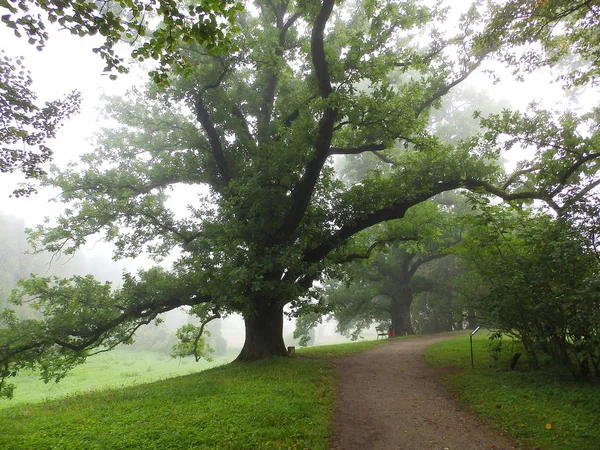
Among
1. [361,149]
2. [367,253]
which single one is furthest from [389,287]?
[361,149]

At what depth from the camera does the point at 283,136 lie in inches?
459

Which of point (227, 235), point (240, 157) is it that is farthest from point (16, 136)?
point (240, 157)

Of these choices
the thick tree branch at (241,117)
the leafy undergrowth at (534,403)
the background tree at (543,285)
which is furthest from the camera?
the thick tree branch at (241,117)

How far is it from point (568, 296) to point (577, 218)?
166 centimetres

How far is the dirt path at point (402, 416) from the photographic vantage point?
18.6 ft

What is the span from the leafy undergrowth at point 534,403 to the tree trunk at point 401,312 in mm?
Result: 14986

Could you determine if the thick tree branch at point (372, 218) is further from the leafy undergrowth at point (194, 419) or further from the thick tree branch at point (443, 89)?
the leafy undergrowth at point (194, 419)

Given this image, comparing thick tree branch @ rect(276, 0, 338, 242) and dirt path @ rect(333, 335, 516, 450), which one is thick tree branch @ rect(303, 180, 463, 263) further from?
dirt path @ rect(333, 335, 516, 450)

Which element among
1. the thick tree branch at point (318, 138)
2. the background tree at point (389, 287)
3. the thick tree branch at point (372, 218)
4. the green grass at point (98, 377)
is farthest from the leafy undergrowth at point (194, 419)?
the background tree at point (389, 287)

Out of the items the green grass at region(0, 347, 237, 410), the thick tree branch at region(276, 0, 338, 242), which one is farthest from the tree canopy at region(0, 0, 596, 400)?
the green grass at region(0, 347, 237, 410)

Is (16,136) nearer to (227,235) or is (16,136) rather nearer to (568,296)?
(227,235)

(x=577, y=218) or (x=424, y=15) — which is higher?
(x=424, y=15)

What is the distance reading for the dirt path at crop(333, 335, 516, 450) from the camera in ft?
18.6

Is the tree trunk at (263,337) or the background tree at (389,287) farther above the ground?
the background tree at (389,287)
